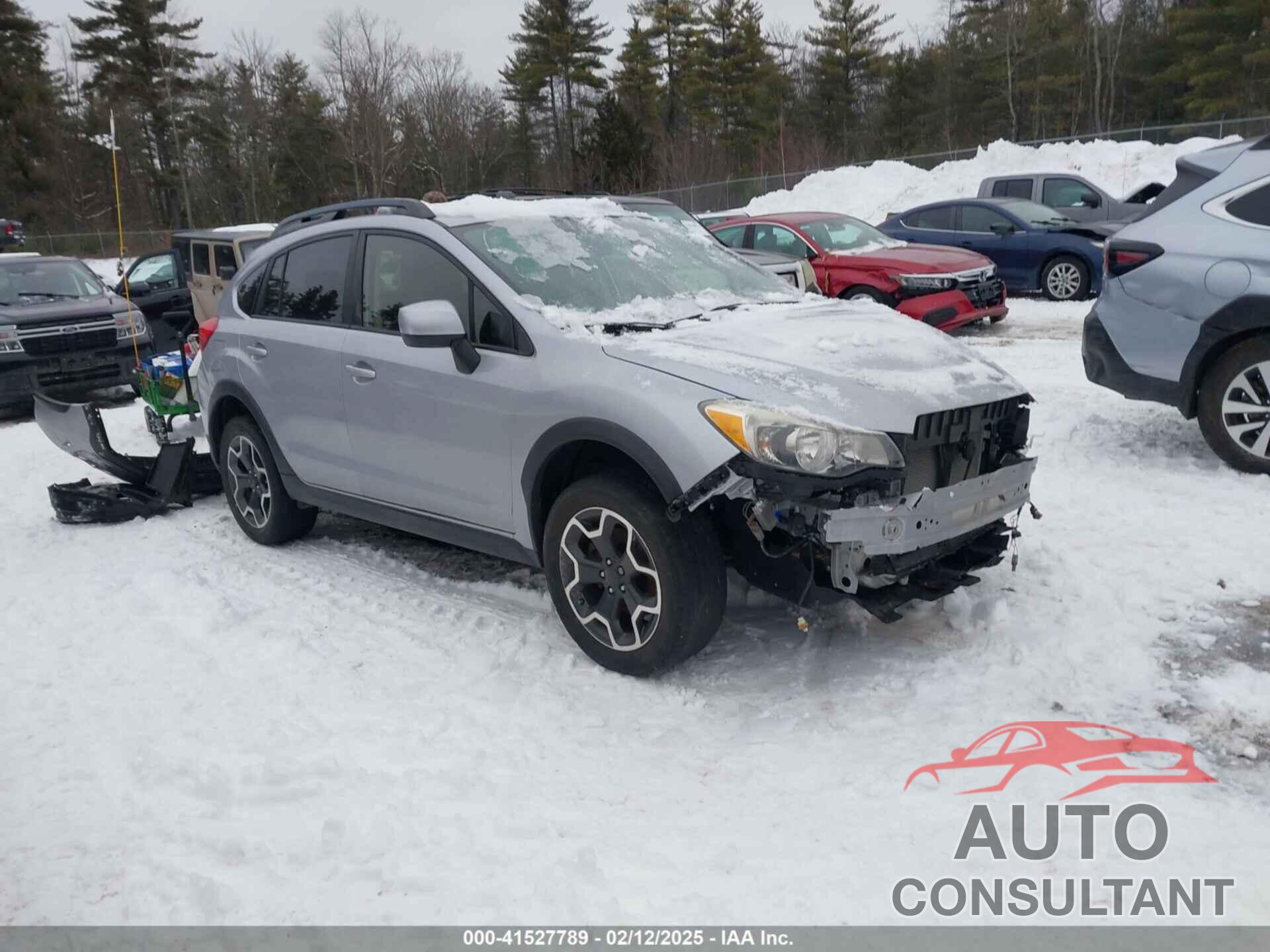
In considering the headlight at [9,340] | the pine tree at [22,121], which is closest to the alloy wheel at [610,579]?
the headlight at [9,340]

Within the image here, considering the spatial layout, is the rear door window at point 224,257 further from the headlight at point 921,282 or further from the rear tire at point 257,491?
the headlight at point 921,282

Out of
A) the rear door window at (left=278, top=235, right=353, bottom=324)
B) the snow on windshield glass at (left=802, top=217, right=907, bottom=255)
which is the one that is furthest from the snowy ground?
the snow on windshield glass at (left=802, top=217, right=907, bottom=255)

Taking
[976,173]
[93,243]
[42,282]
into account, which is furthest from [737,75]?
[42,282]

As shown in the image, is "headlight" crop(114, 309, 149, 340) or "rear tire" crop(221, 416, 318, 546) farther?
"headlight" crop(114, 309, 149, 340)

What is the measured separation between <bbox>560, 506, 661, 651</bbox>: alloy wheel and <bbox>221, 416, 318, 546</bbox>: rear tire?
2.55 meters

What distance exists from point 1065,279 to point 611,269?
11594 mm

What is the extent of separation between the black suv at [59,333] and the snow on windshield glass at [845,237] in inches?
323

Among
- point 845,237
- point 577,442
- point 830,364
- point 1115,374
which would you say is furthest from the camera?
point 845,237

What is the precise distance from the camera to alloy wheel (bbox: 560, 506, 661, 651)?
3857mm

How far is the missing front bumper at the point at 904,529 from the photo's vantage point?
352cm

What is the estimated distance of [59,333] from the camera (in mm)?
11391

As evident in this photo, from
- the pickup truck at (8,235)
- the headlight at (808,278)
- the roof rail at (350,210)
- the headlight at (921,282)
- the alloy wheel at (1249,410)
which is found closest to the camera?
the roof rail at (350,210)

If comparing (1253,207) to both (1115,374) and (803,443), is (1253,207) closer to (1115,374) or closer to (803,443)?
(1115,374)

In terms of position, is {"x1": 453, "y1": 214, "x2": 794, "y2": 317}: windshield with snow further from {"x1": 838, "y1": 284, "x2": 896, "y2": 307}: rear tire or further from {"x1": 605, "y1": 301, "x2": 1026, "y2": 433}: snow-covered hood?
{"x1": 838, "y1": 284, "x2": 896, "y2": 307}: rear tire
